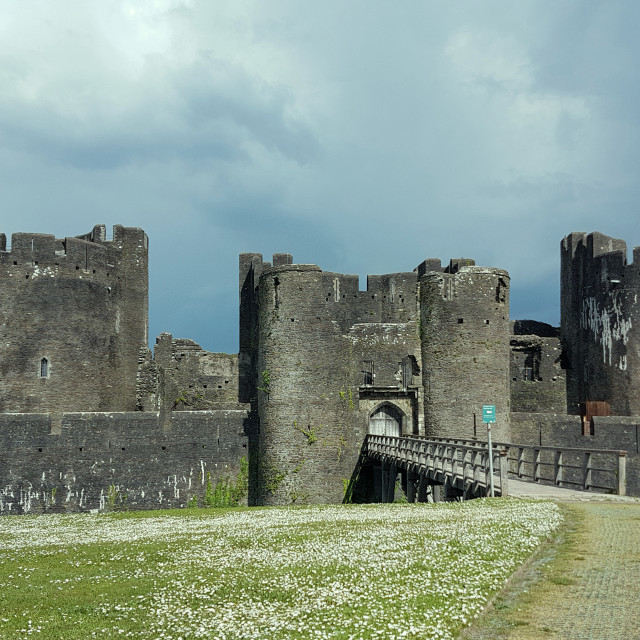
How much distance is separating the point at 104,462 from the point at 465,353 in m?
17.5

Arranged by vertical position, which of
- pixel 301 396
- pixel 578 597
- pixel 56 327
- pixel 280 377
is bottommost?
pixel 578 597

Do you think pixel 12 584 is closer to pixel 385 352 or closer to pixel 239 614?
pixel 239 614

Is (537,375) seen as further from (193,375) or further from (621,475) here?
(621,475)

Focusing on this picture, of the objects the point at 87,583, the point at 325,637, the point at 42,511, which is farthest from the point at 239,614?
the point at 42,511

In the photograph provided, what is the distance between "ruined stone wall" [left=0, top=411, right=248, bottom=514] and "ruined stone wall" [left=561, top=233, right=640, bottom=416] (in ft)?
67.7

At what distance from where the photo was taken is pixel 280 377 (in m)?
37.7

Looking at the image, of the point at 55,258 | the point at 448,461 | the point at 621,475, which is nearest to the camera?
the point at 621,475

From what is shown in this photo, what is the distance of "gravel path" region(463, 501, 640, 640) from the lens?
871 cm

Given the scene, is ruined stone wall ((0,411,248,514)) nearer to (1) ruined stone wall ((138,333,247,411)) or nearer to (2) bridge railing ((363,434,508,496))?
(1) ruined stone wall ((138,333,247,411))

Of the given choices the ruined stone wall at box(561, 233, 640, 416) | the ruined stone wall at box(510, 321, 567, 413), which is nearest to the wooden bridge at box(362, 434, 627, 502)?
the ruined stone wall at box(510, 321, 567, 413)

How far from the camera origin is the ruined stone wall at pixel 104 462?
36.3 meters

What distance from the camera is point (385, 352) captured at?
4028 cm

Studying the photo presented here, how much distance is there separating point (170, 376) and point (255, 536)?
27.1 m

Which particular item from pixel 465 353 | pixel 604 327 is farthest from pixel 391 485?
pixel 604 327
